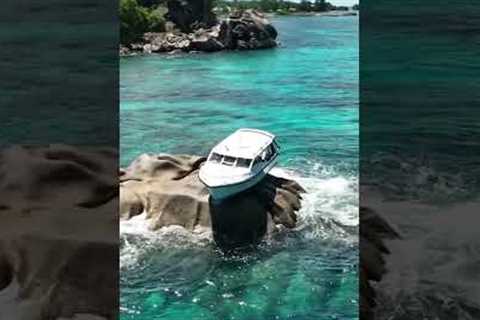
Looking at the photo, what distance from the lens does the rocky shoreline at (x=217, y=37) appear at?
908cm

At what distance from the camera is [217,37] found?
1123 cm

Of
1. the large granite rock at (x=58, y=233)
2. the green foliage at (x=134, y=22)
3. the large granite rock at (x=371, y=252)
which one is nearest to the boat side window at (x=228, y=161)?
the large granite rock at (x=58, y=233)

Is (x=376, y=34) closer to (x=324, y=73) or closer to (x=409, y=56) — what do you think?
(x=409, y=56)

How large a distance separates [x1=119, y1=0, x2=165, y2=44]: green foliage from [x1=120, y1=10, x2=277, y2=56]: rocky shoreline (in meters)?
0.16

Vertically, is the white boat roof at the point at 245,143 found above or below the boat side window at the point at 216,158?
above

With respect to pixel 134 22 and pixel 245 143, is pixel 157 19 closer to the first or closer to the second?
pixel 134 22

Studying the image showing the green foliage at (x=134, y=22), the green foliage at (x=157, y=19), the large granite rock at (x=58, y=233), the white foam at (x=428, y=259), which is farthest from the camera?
the green foliage at (x=157, y=19)

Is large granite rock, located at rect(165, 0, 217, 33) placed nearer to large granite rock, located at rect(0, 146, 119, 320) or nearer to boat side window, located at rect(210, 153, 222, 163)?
boat side window, located at rect(210, 153, 222, 163)

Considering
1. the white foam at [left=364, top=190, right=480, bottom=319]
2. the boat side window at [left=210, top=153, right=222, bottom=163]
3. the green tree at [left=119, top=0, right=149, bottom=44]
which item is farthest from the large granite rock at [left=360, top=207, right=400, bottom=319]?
the green tree at [left=119, top=0, right=149, bottom=44]

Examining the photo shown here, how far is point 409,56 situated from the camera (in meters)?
5.20

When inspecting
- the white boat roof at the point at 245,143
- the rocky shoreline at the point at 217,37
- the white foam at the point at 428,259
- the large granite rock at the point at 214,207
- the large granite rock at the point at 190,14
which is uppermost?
the large granite rock at the point at 190,14

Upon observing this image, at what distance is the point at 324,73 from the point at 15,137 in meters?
4.09

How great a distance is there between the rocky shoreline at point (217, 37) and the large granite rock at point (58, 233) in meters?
3.81

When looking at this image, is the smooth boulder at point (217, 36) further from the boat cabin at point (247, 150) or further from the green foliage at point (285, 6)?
the boat cabin at point (247, 150)
